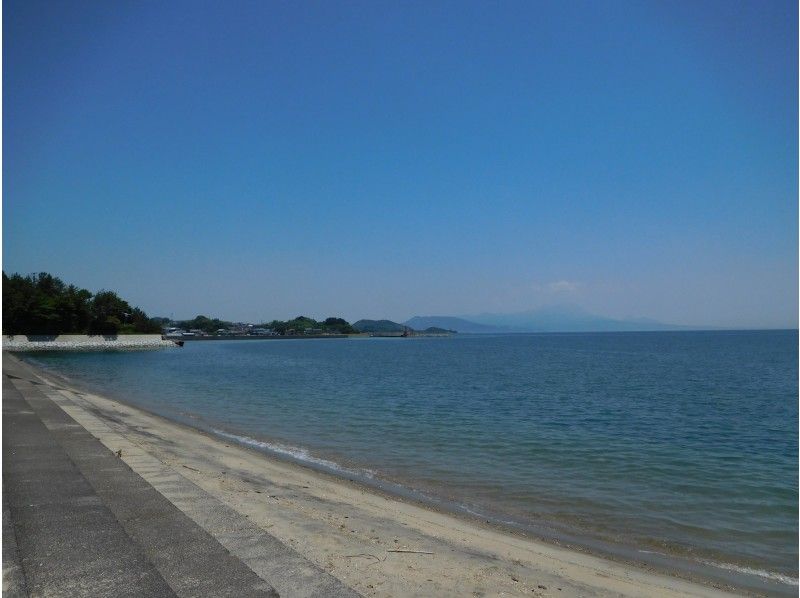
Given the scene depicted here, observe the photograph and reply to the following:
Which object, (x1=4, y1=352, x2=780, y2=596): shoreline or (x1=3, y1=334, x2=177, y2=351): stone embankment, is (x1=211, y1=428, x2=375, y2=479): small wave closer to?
(x1=4, y1=352, x2=780, y2=596): shoreline

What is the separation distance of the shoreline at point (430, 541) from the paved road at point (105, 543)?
3.44ft

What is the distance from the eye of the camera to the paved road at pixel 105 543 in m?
5.93

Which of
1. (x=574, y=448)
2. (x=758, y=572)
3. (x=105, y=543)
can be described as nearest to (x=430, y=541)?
(x=105, y=543)

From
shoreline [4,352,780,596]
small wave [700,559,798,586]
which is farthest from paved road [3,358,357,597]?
small wave [700,559,798,586]

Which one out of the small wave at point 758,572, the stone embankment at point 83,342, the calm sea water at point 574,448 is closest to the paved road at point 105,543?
the calm sea water at point 574,448

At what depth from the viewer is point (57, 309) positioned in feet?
383

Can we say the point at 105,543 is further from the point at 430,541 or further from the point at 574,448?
the point at 574,448

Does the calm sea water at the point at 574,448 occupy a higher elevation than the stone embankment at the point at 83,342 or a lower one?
lower

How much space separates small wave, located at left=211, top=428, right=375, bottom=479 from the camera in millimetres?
15984

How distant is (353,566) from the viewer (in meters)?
7.07

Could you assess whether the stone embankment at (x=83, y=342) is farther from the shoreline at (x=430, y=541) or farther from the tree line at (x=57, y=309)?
the shoreline at (x=430, y=541)

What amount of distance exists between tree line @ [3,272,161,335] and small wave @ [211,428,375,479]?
4017 inches

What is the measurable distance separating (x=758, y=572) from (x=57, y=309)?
130 meters

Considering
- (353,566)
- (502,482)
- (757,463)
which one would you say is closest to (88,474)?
(353,566)
